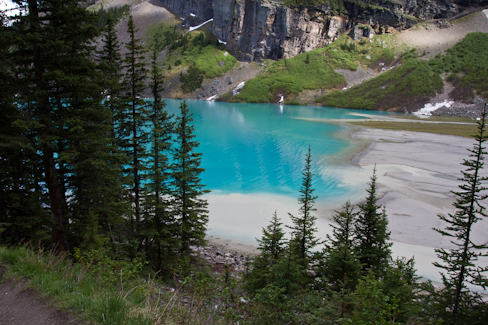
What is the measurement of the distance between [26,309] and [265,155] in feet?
123

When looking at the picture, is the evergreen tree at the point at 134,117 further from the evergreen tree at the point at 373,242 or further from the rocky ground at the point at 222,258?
the evergreen tree at the point at 373,242

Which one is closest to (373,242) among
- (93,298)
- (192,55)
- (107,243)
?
(93,298)

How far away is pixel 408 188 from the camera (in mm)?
27625

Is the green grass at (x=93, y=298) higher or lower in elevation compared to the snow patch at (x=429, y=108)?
lower

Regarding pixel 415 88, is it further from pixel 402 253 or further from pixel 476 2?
pixel 402 253

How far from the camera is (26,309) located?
480 centimetres

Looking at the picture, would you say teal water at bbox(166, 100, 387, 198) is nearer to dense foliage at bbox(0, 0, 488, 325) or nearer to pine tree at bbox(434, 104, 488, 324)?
dense foliage at bbox(0, 0, 488, 325)

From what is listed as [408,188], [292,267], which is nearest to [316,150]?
[408,188]

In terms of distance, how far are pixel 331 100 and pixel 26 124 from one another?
130 meters

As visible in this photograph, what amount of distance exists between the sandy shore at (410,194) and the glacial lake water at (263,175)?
311 mm

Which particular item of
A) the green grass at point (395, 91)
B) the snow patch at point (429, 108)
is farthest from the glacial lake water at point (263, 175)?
the green grass at point (395, 91)

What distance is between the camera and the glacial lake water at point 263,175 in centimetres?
2220

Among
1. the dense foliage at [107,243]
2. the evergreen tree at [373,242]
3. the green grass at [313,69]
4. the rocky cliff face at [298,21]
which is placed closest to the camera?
the dense foliage at [107,243]

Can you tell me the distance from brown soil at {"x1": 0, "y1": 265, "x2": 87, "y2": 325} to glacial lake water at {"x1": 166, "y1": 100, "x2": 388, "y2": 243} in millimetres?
14469
